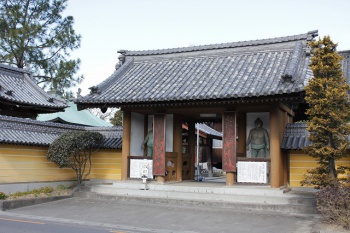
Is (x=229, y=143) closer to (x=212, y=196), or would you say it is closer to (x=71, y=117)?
(x=212, y=196)

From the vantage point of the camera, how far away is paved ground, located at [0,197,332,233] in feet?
34.7

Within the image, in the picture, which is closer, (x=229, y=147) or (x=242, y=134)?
(x=229, y=147)

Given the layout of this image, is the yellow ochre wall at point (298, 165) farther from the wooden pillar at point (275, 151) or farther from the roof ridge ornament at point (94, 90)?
the roof ridge ornament at point (94, 90)

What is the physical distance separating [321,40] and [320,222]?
5167 millimetres

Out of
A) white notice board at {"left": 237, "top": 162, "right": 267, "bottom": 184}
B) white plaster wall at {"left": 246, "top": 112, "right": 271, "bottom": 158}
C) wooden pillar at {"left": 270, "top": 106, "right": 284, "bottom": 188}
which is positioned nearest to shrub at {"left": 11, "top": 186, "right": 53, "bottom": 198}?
white notice board at {"left": 237, "top": 162, "right": 267, "bottom": 184}

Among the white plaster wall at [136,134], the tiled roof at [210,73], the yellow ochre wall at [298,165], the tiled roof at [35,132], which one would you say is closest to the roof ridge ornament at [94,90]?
the tiled roof at [210,73]

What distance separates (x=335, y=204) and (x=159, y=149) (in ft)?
25.0

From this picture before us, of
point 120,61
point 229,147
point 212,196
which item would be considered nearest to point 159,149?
point 229,147

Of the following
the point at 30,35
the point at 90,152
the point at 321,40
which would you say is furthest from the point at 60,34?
the point at 321,40

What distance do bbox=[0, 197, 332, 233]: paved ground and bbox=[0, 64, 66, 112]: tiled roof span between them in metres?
6.70

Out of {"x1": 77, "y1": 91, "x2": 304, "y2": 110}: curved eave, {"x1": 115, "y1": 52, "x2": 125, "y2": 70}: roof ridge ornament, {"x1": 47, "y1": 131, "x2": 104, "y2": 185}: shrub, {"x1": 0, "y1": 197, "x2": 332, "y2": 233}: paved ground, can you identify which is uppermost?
{"x1": 115, "y1": 52, "x2": 125, "y2": 70}: roof ridge ornament

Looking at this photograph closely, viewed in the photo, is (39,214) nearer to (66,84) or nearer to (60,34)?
(66,84)

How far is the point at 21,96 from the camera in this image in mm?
19891

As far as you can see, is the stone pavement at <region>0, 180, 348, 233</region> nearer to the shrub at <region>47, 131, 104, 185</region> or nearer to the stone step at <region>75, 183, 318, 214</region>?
the stone step at <region>75, 183, 318, 214</region>
